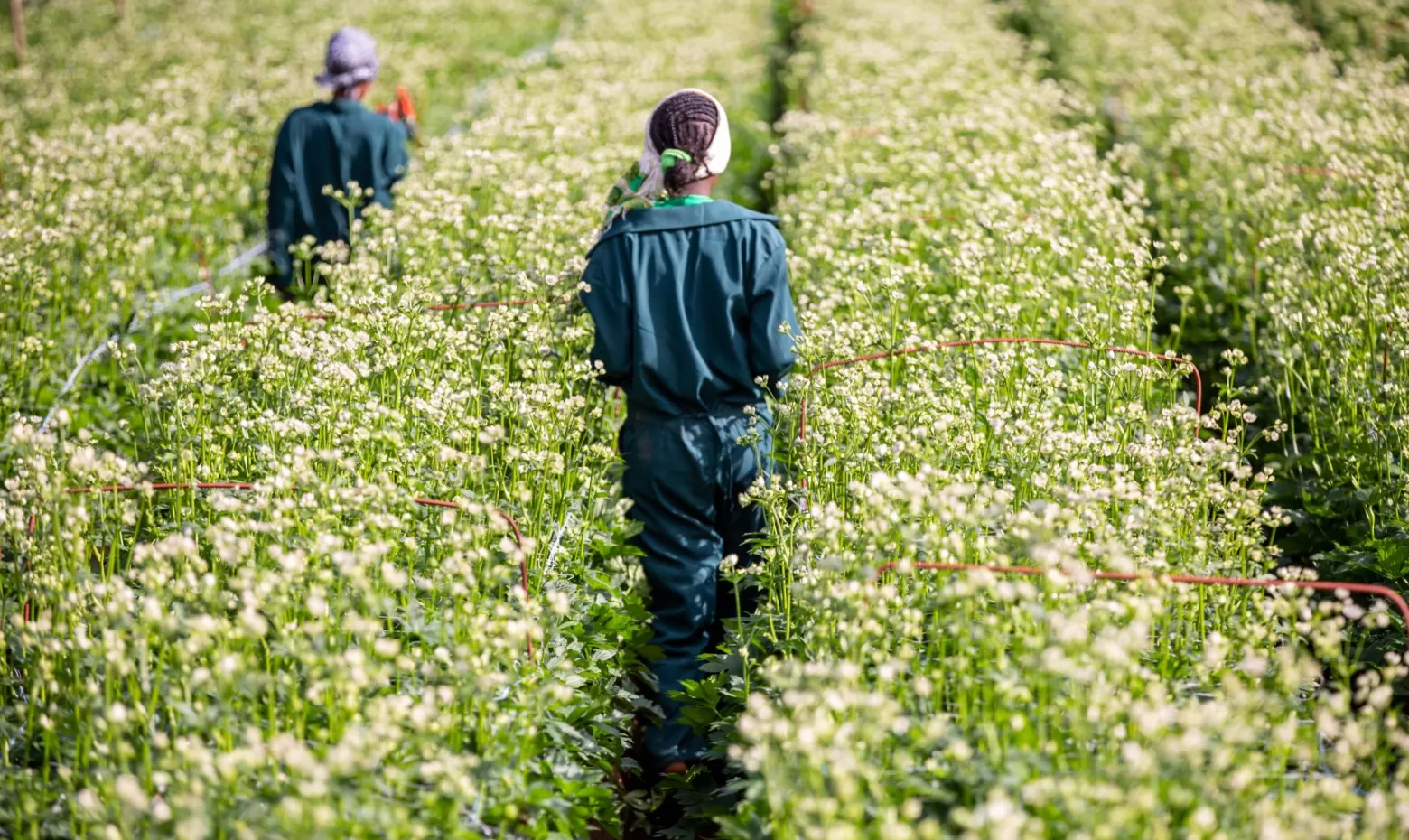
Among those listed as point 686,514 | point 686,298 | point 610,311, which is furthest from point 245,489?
point 686,298

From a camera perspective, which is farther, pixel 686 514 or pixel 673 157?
pixel 686 514

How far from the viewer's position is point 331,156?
7.01m

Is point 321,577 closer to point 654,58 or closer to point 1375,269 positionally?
point 1375,269

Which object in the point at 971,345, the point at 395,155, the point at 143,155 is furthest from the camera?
the point at 143,155

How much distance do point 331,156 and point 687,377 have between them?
390cm

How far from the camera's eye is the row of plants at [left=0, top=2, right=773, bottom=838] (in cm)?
281

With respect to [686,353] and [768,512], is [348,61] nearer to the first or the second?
[686,353]

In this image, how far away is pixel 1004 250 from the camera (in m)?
6.11

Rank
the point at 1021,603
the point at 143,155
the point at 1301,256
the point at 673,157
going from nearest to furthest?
the point at 1021,603
the point at 673,157
the point at 1301,256
the point at 143,155

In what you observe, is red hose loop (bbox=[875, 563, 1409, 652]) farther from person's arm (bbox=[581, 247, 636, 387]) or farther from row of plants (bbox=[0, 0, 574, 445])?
row of plants (bbox=[0, 0, 574, 445])

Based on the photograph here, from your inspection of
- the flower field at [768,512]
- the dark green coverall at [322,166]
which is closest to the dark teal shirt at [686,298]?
the flower field at [768,512]

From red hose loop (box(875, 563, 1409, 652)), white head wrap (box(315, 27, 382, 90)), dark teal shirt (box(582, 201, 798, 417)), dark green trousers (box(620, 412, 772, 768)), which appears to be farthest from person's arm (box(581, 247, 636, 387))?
white head wrap (box(315, 27, 382, 90))

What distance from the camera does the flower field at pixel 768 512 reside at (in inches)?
109

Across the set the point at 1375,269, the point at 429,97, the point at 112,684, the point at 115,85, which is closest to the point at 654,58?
the point at 429,97
